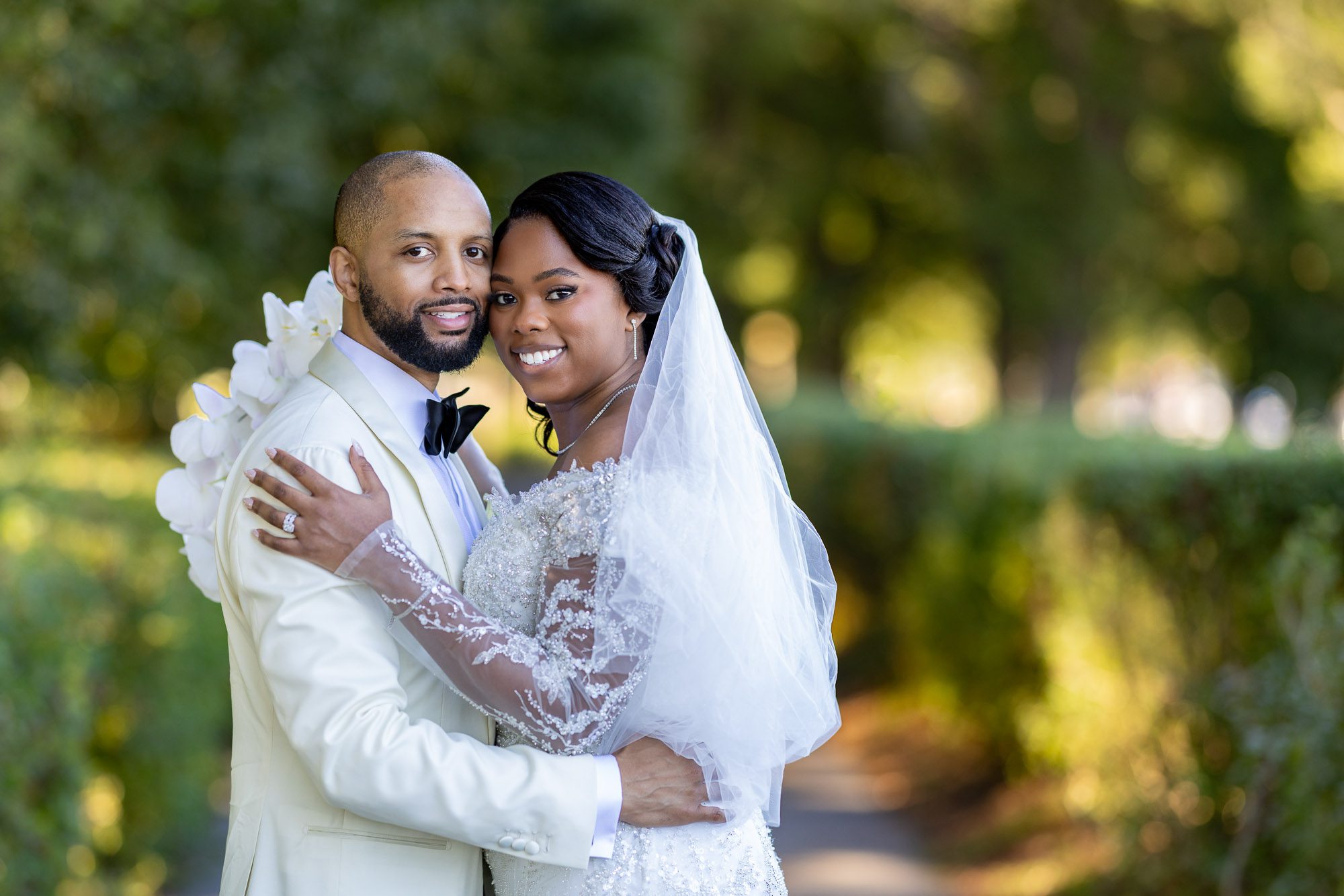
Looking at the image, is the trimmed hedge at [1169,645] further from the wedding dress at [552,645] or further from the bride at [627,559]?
the wedding dress at [552,645]

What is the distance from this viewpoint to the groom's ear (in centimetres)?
310

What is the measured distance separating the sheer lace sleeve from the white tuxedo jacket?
75 millimetres

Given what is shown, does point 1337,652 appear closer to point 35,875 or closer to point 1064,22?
point 35,875

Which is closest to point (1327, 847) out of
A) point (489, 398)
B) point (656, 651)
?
point (656, 651)

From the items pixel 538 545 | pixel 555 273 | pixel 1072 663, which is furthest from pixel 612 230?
pixel 1072 663

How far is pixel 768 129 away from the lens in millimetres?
30734

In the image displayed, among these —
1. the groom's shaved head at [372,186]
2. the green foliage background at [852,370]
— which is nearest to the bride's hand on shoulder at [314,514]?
the groom's shaved head at [372,186]

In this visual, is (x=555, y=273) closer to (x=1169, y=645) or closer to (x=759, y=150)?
(x=1169, y=645)

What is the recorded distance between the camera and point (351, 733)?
8.48 ft

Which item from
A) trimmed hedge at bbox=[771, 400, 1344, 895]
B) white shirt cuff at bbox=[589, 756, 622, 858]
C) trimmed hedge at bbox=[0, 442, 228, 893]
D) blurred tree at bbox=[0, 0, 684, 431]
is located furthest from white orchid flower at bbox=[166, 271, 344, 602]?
trimmed hedge at bbox=[771, 400, 1344, 895]

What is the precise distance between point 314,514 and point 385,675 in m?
0.34

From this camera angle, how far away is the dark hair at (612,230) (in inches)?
120

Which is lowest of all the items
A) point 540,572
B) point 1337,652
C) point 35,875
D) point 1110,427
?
point 35,875

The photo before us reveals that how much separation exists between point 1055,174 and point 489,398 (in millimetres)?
13157
